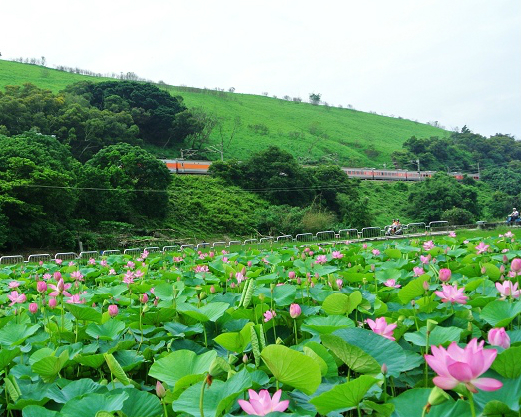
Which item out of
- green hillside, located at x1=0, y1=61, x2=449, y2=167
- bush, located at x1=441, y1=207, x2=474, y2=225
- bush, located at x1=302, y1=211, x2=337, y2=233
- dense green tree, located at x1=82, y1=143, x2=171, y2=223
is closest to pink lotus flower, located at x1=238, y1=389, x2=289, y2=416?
dense green tree, located at x1=82, y1=143, x2=171, y2=223

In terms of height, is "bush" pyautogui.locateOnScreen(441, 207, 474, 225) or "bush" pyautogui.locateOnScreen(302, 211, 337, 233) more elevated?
"bush" pyautogui.locateOnScreen(441, 207, 474, 225)

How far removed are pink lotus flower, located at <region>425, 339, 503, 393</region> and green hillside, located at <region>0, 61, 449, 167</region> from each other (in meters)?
40.4

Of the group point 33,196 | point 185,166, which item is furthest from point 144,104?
point 33,196

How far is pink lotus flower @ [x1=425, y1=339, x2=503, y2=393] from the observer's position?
688mm

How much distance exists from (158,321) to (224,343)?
0.69m

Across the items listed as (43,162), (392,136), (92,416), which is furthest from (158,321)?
(392,136)

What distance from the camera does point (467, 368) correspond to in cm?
69

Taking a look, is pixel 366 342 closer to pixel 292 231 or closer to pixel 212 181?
pixel 292 231

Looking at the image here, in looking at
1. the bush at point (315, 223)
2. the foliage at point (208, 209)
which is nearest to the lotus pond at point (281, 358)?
the bush at point (315, 223)

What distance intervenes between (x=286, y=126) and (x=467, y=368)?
6258cm

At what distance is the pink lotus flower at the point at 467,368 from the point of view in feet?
2.26

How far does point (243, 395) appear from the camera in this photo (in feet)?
3.65

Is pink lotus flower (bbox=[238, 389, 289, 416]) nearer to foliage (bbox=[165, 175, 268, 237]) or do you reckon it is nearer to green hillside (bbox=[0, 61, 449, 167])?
foliage (bbox=[165, 175, 268, 237])

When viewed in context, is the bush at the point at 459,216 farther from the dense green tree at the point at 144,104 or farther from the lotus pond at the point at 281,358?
the lotus pond at the point at 281,358
